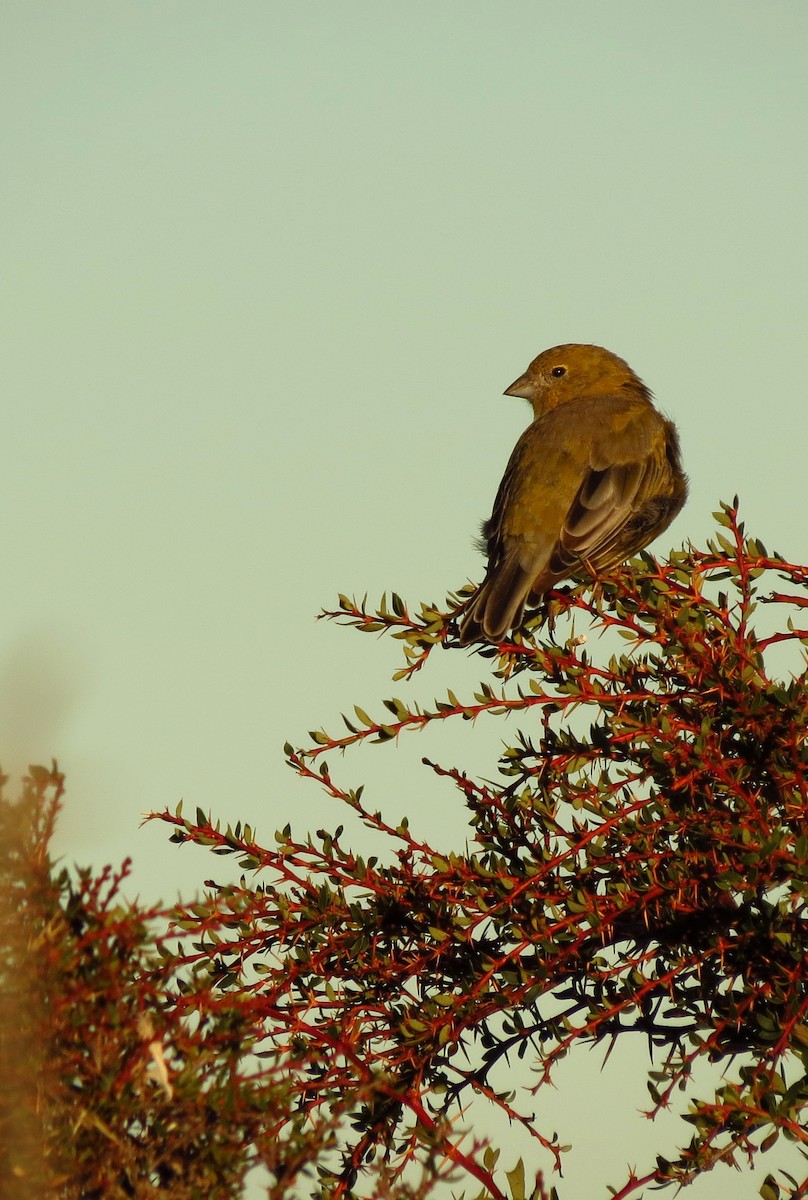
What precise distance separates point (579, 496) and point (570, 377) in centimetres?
214

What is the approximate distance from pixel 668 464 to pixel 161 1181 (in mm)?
6327

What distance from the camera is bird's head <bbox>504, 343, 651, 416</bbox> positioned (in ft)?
30.4

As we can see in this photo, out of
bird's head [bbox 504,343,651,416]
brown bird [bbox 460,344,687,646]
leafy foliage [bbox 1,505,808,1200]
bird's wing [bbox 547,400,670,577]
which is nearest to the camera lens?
leafy foliage [bbox 1,505,808,1200]

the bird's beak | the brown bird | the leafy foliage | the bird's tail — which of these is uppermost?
the bird's beak

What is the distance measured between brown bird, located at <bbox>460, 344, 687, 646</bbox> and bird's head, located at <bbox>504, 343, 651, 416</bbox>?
0.84 ft

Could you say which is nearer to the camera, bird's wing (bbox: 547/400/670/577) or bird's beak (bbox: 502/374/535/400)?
bird's wing (bbox: 547/400/670/577)

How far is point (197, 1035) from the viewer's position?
7.82 ft

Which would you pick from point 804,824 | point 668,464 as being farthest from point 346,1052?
point 668,464

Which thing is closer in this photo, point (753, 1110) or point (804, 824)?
point (753, 1110)

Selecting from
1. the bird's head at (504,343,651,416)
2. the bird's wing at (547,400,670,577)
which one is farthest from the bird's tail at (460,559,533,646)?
the bird's head at (504,343,651,416)

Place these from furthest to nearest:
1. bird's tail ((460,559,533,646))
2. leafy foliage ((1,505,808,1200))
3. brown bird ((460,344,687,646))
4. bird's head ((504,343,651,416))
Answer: bird's head ((504,343,651,416)) < brown bird ((460,344,687,646)) < bird's tail ((460,559,533,646)) < leafy foliage ((1,505,808,1200))

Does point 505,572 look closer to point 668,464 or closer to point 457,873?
point 668,464

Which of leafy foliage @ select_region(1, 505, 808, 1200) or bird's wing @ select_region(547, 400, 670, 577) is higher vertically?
bird's wing @ select_region(547, 400, 670, 577)

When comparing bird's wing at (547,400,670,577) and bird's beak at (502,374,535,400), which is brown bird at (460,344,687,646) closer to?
bird's wing at (547,400,670,577)
